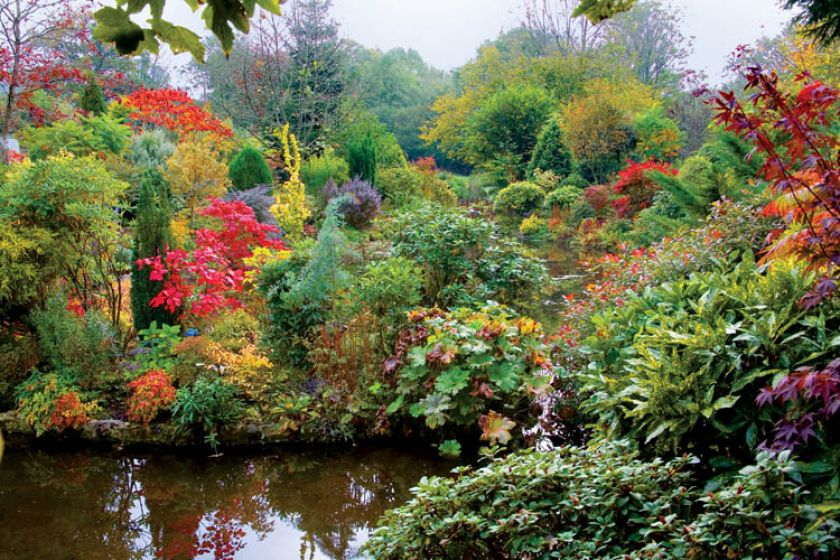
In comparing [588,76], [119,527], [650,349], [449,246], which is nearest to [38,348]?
[119,527]

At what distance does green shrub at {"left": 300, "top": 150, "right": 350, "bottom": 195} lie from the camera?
1281 cm

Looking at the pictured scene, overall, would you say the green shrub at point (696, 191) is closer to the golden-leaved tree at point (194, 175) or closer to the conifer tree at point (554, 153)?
the golden-leaved tree at point (194, 175)

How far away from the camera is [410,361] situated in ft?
15.1

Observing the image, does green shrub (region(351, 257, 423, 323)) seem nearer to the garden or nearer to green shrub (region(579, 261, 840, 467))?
the garden

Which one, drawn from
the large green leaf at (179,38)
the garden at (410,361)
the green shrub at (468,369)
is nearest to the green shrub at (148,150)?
the garden at (410,361)

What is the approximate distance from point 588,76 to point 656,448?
2219cm

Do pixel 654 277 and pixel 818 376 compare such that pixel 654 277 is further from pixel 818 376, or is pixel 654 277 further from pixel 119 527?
pixel 119 527

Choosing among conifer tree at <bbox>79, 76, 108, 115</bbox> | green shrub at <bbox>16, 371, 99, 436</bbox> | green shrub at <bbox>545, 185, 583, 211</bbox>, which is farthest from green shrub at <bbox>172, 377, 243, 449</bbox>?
green shrub at <bbox>545, 185, 583, 211</bbox>

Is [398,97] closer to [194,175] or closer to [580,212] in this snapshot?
[580,212]

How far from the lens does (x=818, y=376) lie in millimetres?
1966

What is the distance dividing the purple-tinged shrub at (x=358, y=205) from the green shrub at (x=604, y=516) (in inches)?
342

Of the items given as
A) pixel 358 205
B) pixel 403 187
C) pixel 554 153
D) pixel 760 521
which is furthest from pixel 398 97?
pixel 760 521

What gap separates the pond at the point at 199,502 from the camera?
11.2 ft

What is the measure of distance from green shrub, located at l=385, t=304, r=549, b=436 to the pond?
15.2 inches
